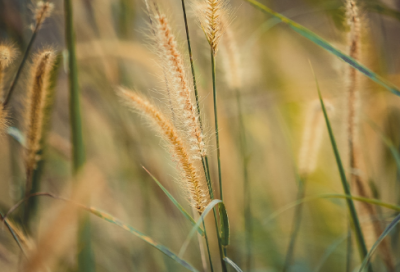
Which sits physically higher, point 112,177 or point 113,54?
point 113,54

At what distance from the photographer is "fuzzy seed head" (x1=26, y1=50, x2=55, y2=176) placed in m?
0.35

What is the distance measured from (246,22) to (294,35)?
0.16m

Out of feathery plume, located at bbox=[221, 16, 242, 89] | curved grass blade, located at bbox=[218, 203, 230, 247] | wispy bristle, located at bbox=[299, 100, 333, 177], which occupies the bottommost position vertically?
curved grass blade, located at bbox=[218, 203, 230, 247]

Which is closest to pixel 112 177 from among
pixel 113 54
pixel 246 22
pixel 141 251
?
pixel 141 251

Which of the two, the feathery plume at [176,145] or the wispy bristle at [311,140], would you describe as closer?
the feathery plume at [176,145]

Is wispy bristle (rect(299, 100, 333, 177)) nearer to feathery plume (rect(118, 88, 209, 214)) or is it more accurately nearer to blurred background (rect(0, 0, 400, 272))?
blurred background (rect(0, 0, 400, 272))

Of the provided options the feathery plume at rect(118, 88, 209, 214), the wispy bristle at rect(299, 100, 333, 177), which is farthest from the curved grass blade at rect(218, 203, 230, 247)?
the wispy bristle at rect(299, 100, 333, 177)

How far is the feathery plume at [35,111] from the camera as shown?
1.14 ft

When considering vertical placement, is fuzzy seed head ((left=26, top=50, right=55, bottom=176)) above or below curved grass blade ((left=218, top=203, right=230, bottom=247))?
above

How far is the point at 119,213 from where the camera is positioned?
0.66 m

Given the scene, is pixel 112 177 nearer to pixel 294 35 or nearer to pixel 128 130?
pixel 128 130

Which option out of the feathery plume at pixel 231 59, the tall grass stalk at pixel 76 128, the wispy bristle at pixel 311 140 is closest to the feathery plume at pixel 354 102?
the wispy bristle at pixel 311 140

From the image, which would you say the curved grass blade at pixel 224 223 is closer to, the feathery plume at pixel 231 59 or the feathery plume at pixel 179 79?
the feathery plume at pixel 179 79

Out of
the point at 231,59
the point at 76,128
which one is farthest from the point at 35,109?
the point at 231,59
